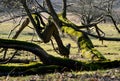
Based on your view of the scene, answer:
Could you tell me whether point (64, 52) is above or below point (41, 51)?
below

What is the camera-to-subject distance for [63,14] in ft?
59.3

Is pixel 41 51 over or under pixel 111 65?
over

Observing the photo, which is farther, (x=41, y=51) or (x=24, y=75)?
(x=41, y=51)

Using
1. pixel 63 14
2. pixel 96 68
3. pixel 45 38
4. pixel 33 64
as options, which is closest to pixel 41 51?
pixel 33 64

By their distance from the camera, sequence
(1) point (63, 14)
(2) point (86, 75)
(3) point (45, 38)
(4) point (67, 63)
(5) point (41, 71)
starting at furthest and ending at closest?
(1) point (63, 14) < (3) point (45, 38) < (4) point (67, 63) < (5) point (41, 71) < (2) point (86, 75)

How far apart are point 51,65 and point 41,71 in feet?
1.89

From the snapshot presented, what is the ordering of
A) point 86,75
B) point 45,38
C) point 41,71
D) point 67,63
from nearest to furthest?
point 86,75 < point 41,71 < point 67,63 < point 45,38

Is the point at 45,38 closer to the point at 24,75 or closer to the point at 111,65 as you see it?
the point at 111,65

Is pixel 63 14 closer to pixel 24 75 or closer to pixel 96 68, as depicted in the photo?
pixel 96 68

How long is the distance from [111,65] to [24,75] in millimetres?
3437

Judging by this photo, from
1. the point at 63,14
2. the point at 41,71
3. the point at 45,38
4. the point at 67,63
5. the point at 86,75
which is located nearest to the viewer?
the point at 86,75

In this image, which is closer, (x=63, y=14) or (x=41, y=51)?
(x=41, y=51)

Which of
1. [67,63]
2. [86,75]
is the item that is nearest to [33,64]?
[67,63]

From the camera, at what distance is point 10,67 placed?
478 inches
